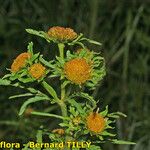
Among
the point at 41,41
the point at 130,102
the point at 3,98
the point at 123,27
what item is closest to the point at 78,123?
the point at 41,41

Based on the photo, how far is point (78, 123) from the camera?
1.05 m

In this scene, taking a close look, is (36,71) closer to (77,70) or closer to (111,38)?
(77,70)

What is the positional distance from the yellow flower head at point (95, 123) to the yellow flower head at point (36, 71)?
0.42ft

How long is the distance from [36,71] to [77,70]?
0.27 feet

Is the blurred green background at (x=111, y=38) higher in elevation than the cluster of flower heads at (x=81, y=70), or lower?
higher

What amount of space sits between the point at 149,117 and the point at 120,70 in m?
0.30

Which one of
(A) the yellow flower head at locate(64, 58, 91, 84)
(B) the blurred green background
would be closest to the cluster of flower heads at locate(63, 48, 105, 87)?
(A) the yellow flower head at locate(64, 58, 91, 84)

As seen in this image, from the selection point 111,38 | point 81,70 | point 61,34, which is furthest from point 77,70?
point 111,38

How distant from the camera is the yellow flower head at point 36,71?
1023 millimetres

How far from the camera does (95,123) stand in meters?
1.02

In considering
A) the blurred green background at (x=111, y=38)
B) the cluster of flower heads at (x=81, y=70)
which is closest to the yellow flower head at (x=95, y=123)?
the cluster of flower heads at (x=81, y=70)

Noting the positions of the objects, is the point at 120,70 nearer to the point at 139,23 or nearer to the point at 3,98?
the point at 139,23

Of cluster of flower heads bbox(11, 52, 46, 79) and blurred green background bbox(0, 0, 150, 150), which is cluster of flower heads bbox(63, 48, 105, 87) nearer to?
cluster of flower heads bbox(11, 52, 46, 79)

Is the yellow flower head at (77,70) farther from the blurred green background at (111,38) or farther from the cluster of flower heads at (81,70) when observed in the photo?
the blurred green background at (111,38)
